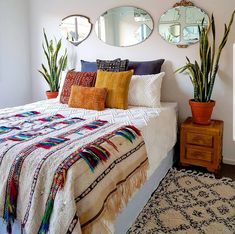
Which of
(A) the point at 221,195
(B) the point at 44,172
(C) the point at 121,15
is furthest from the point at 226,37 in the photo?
(B) the point at 44,172

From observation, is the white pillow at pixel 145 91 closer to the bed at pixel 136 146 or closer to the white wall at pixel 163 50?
the bed at pixel 136 146

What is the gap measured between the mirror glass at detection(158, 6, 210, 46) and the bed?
766 mm

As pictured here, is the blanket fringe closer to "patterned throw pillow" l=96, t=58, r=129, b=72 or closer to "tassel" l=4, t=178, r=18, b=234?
"tassel" l=4, t=178, r=18, b=234

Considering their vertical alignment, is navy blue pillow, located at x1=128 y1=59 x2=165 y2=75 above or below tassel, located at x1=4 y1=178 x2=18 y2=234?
above

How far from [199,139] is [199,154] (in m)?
0.17

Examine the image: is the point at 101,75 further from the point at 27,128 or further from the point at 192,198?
the point at 192,198

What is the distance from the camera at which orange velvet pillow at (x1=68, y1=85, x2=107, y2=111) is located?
104 inches

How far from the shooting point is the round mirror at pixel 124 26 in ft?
10.3

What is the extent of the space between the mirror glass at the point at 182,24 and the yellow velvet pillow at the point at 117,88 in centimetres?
75

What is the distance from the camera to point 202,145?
107 inches

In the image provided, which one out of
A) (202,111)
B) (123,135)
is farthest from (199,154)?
(123,135)

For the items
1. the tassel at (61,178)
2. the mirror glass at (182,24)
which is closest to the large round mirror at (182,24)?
the mirror glass at (182,24)

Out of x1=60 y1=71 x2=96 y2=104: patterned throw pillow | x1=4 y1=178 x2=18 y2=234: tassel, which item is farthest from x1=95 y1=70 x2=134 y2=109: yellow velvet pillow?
x1=4 y1=178 x2=18 y2=234: tassel

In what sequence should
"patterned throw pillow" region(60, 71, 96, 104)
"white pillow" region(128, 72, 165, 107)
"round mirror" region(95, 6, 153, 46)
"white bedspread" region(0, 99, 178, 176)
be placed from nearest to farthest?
1. "white bedspread" region(0, 99, 178, 176)
2. "white pillow" region(128, 72, 165, 107)
3. "patterned throw pillow" region(60, 71, 96, 104)
4. "round mirror" region(95, 6, 153, 46)
